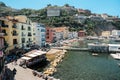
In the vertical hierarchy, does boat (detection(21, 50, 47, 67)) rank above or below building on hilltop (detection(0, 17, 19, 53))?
below

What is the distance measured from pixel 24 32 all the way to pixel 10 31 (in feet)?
40.0

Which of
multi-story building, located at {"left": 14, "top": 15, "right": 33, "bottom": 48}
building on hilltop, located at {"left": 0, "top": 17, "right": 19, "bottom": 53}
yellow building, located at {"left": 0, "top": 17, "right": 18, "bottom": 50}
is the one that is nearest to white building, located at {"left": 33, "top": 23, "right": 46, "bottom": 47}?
multi-story building, located at {"left": 14, "top": 15, "right": 33, "bottom": 48}

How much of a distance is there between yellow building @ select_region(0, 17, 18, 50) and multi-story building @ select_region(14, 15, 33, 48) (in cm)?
334

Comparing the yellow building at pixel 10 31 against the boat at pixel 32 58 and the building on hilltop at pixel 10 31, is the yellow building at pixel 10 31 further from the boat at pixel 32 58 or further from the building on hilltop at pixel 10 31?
the boat at pixel 32 58

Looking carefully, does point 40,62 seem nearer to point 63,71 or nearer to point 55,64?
point 55,64

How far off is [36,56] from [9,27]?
1199 cm

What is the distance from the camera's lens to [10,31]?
239 ft

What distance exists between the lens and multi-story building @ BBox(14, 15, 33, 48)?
8050cm

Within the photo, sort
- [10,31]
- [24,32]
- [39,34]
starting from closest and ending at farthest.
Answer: [10,31]
[24,32]
[39,34]

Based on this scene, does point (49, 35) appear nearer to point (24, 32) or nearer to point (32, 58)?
point (24, 32)

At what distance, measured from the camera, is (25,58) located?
65000 mm

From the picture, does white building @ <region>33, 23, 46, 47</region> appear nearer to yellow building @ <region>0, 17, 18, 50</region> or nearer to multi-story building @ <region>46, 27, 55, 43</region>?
multi-story building @ <region>46, 27, 55, 43</region>

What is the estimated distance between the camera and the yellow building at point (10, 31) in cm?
6956

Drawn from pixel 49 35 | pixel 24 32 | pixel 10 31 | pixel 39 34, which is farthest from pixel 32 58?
pixel 49 35
